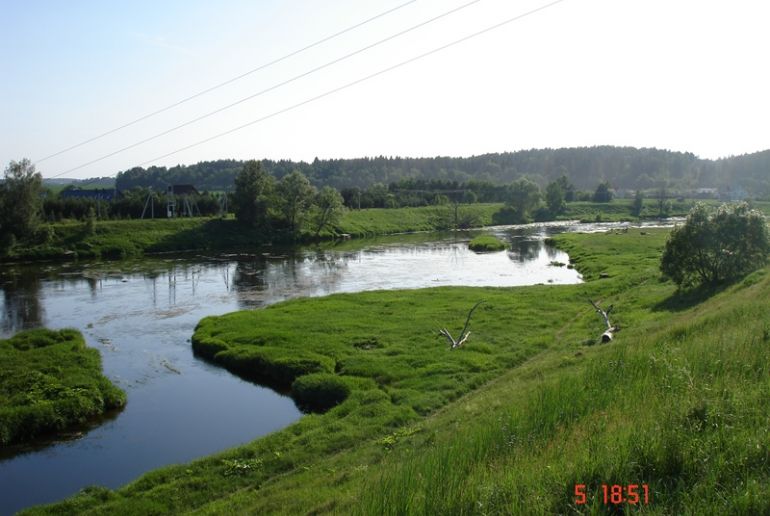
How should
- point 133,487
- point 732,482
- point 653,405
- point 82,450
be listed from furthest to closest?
point 82,450 < point 133,487 < point 653,405 < point 732,482

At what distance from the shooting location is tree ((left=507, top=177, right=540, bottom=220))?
13975 centimetres

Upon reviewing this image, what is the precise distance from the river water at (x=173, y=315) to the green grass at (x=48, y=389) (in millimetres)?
750

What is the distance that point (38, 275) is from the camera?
5700cm

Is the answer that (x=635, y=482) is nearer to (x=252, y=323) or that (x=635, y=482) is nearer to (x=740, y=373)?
(x=740, y=373)

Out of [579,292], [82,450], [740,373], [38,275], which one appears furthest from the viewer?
[38,275]

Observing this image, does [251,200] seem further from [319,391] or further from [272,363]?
[319,391]

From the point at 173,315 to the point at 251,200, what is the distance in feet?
185

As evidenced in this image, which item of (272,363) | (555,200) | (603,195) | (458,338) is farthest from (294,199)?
(603,195)

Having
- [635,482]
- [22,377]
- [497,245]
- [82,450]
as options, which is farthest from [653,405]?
[497,245]

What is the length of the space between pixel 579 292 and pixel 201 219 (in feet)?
222

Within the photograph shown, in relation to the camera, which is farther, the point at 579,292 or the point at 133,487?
the point at 579,292

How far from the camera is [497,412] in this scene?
13.1m
